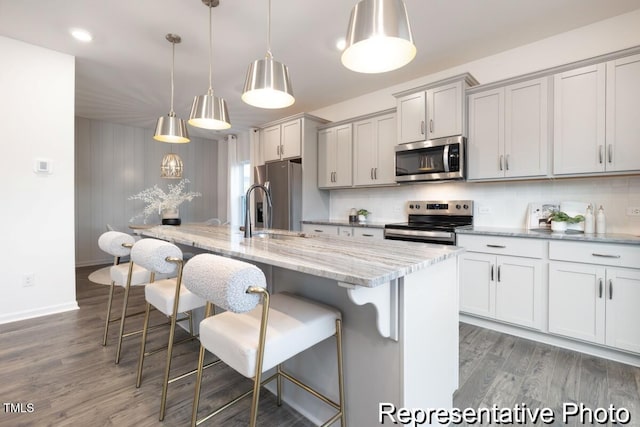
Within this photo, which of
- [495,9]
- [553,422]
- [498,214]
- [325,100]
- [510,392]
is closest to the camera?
[553,422]

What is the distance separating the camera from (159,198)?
233 inches

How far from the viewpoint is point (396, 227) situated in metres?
3.23

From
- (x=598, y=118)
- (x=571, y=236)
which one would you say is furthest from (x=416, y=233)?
(x=598, y=118)

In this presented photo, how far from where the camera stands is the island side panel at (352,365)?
1227mm

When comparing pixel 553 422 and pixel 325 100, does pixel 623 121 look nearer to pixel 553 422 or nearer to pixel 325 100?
pixel 553 422

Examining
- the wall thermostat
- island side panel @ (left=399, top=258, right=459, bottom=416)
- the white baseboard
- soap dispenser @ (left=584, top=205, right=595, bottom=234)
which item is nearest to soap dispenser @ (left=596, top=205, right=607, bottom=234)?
soap dispenser @ (left=584, top=205, right=595, bottom=234)

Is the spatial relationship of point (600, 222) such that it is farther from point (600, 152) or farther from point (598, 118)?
point (598, 118)

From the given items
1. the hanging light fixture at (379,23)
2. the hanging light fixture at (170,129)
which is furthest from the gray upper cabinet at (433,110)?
the hanging light fixture at (170,129)

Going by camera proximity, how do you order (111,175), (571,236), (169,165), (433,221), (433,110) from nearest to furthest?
(571,236) < (433,110) < (433,221) < (169,165) < (111,175)

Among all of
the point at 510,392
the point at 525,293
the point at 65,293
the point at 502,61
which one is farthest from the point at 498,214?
the point at 65,293

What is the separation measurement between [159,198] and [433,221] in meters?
5.15

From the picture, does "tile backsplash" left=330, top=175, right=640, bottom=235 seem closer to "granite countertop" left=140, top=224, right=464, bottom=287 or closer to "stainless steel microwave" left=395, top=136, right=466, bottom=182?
"stainless steel microwave" left=395, top=136, right=466, bottom=182

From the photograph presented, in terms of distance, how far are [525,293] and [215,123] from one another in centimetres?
291

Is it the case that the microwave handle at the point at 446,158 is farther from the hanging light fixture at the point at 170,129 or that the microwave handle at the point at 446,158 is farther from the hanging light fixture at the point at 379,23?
the hanging light fixture at the point at 170,129
